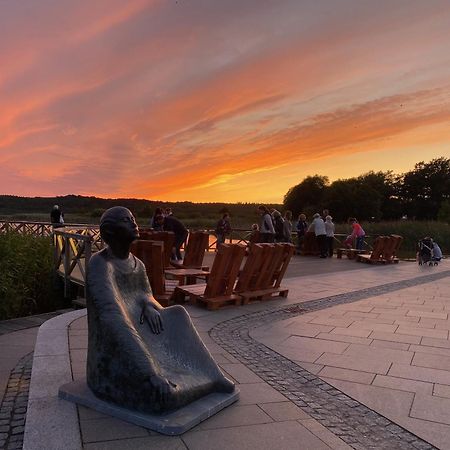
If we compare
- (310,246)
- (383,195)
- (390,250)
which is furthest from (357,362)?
(383,195)

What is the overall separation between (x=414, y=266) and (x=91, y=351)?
14.3 m

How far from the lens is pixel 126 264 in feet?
12.3

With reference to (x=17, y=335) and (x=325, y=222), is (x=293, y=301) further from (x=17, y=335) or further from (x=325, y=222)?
(x=325, y=222)

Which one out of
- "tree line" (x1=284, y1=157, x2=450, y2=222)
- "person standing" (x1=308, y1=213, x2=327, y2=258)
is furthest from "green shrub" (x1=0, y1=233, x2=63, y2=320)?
"tree line" (x1=284, y1=157, x2=450, y2=222)

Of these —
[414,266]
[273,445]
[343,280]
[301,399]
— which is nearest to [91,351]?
[273,445]

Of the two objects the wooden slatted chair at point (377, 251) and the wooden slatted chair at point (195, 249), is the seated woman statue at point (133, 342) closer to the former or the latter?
the wooden slatted chair at point (195, 249)

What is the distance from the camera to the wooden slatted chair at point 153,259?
22.0ft

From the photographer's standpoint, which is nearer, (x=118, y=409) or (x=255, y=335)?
(x=118, y=409)

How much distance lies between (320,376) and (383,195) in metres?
52.5

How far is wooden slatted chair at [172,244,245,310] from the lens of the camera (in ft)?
23.5

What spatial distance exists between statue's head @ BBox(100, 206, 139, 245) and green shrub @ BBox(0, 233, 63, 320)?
5.89 metres

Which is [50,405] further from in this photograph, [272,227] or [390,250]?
[390,250]

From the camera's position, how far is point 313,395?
4.00 m

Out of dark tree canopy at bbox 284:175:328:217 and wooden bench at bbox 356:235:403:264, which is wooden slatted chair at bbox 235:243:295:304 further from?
dark tree canopy at bbox 284:175:328:217
